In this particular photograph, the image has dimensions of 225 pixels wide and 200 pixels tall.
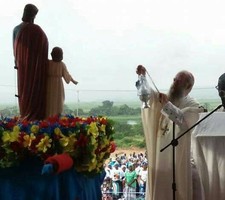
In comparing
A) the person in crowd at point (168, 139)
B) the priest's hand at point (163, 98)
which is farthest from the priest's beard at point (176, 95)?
the priest's hand at point (163, 98)

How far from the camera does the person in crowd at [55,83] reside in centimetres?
389

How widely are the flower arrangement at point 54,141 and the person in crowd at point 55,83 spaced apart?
0.46 m

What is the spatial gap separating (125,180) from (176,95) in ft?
12.9

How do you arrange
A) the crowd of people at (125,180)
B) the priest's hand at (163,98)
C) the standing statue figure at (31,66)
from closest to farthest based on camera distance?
the standing statue figure at (31,66), the priest's hand at (163,98), the crowd of people at (125,180)

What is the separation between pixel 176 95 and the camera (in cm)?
459

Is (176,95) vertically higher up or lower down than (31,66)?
lower down

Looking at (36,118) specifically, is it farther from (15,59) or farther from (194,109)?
(194,109)

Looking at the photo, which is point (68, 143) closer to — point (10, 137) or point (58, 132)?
point (58, 132)

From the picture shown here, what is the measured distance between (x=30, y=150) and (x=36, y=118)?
0.68 metres

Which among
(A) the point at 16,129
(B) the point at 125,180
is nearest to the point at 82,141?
(A) the point at 16,129

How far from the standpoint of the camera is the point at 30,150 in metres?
3.15

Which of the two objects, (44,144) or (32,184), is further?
(32,184)

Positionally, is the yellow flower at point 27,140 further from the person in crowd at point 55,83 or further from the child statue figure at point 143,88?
the child statue figure at point 143,88

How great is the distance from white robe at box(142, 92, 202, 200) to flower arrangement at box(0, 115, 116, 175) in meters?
1.18
